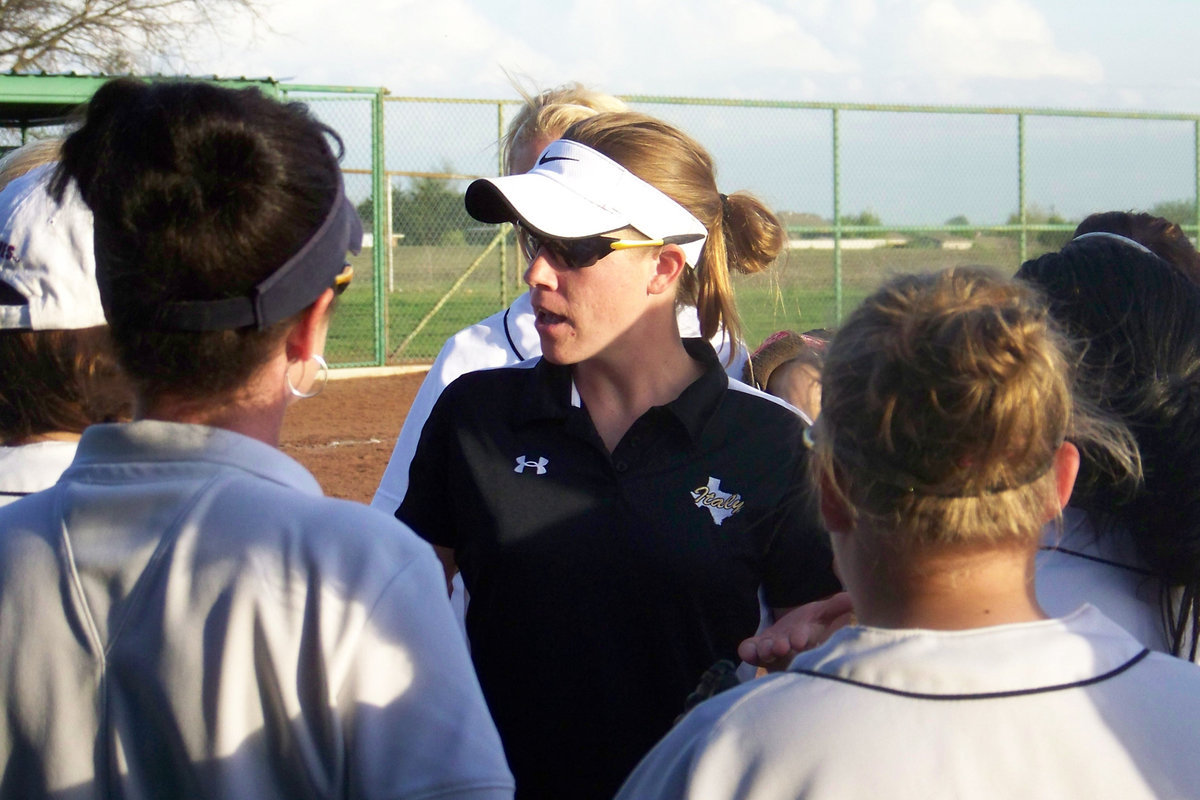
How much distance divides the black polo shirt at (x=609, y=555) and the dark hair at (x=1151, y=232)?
747mm

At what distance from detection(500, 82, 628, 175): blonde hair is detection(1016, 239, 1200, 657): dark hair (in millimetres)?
1687

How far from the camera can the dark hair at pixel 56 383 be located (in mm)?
1810

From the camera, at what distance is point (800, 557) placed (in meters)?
2.18

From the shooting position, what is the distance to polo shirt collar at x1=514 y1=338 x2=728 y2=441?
2244 millimetres

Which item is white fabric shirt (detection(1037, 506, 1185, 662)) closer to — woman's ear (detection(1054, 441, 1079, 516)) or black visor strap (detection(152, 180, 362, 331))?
woman's ear (detection(1054, 441, 1079, 516))

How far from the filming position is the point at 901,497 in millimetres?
1281

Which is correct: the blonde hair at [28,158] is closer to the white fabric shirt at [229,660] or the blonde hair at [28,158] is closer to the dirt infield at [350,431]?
the white fabric shirt at [229,660]

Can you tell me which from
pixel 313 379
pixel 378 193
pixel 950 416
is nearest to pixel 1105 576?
pixel 950 416

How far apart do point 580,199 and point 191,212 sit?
43.7 inches

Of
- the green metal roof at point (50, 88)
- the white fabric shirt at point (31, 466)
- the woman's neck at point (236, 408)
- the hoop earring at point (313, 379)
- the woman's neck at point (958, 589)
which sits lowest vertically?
the woman's neck at point (958, 589)

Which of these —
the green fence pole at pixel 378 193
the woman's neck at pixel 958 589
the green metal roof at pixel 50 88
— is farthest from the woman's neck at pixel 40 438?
the green fence pole at pixel 378 193

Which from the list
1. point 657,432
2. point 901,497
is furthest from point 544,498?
point 901,497

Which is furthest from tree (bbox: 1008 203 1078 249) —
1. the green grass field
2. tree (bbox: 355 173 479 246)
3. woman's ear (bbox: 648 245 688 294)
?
woman's ear (bbox: 648 245 688 294)

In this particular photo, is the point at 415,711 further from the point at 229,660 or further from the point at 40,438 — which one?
the point at 40,438
